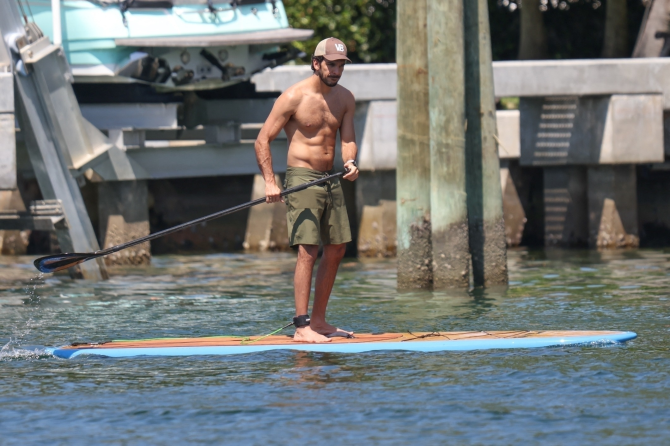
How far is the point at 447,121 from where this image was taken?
10078 mm

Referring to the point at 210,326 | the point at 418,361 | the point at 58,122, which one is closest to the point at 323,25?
the point at 58,122

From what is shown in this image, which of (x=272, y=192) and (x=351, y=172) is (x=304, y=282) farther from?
(x=351, y=172)

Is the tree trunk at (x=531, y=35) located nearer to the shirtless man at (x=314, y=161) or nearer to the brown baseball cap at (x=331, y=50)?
the shirtless man at (x=314, y=161)

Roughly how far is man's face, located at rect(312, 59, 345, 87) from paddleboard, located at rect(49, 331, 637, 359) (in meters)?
1.70

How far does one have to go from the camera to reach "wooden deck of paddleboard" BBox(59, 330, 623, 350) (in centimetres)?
→ 755

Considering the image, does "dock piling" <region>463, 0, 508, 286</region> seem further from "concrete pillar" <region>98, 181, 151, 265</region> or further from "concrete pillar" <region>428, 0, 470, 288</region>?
"concrete pillar" <region>98, 181, 151, 265</region>

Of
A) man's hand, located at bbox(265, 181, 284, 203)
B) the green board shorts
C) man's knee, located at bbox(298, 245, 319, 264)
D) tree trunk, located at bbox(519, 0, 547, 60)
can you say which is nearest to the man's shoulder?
the green board shorts

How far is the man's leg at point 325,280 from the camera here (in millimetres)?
7723

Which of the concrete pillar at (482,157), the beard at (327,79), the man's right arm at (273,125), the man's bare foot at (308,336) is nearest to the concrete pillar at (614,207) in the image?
the concrete pillar at (482,157)

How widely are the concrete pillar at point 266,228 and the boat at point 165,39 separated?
65.6 inches

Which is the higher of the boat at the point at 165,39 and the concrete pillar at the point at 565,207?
the boat at the point at 165,39

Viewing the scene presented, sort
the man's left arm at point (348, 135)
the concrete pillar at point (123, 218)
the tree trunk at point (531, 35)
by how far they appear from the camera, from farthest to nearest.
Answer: the tree trunk at point (531, 35)
the concrete pillar at point (123, 218)
the man's left arm at point (348, 135)

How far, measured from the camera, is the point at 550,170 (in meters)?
14.8

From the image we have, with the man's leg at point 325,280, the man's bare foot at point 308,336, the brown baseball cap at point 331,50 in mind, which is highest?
the brown baseball cap at point 331,50
